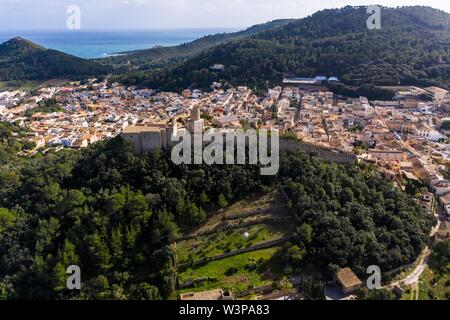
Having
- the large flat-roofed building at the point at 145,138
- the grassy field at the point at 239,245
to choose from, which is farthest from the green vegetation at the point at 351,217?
the large flat-roofed building at the point at 145,138

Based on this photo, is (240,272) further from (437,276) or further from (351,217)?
(437,276)

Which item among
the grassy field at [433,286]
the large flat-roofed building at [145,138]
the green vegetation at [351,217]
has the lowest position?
the grassy field at [433,286]

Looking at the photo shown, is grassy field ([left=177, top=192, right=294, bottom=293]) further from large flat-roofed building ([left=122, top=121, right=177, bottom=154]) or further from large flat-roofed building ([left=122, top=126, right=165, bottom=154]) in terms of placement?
large flat-roofed building ([left=122, top=126, right=165, bottom=154])

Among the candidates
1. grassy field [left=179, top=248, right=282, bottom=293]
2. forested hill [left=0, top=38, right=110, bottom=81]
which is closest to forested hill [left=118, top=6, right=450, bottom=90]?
forested hill [left=0, top=38, right=110, bottom=81]

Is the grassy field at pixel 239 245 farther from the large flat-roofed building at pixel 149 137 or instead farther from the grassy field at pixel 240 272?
the large flat-roofed building at pixel 149 137

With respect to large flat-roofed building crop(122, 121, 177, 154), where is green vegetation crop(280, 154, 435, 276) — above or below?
below

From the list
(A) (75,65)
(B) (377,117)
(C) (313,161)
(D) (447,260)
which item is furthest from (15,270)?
(A) (75,65)

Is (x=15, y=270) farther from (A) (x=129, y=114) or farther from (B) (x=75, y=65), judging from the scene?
(B) (x=75, y=65)
